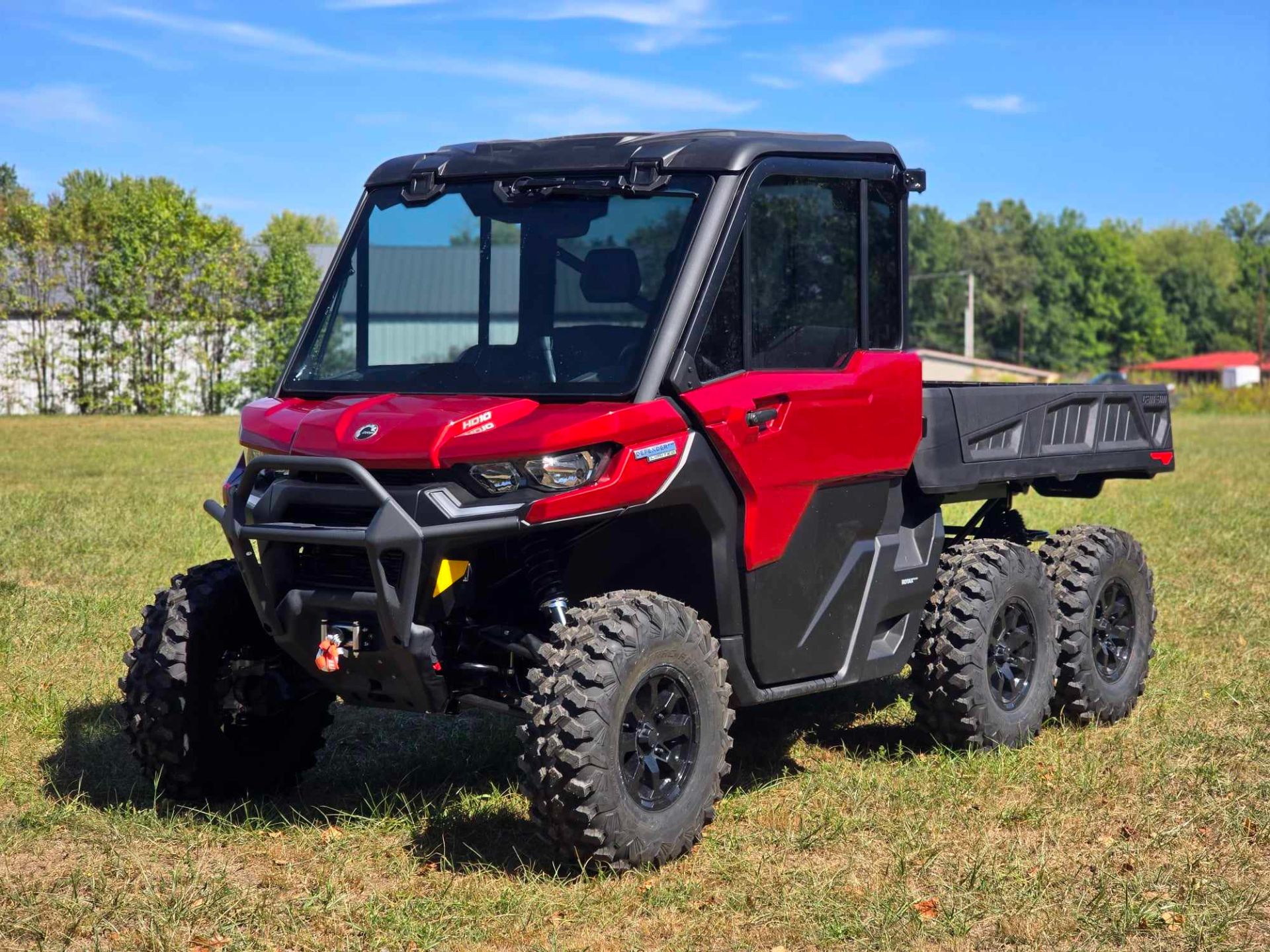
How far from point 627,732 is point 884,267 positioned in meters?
2.38

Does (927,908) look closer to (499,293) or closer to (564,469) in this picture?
(564,469)

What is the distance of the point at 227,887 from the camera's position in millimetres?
5031

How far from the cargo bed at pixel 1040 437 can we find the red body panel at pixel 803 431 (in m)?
0.29

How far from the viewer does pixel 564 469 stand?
5051 millimetres

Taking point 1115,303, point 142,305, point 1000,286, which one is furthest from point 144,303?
point 1115,303

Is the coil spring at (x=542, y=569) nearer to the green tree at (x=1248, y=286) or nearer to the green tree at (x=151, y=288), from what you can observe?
the green tree at (x=151, y=288)

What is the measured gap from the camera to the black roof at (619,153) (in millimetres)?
5645

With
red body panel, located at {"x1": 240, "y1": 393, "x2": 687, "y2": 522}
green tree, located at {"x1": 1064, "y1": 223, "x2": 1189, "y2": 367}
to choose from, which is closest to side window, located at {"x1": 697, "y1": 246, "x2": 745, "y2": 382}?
red body panel, located at {"x1": 240, "y1": 393, "x2": 687, "y2": 522}

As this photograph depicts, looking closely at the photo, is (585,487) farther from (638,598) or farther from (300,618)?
(300,618)

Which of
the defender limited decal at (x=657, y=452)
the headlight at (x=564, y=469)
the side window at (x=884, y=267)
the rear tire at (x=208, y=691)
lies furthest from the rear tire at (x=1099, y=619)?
the rear tire at (x=208, y=691)

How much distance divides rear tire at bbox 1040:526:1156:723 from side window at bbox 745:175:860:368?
6.33 feet

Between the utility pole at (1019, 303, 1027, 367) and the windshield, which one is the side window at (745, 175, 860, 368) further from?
the utility pole at (1019, 303, 1027, 367)

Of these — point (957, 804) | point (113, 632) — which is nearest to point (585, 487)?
point (957, 804)

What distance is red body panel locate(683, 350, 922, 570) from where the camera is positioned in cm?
552
